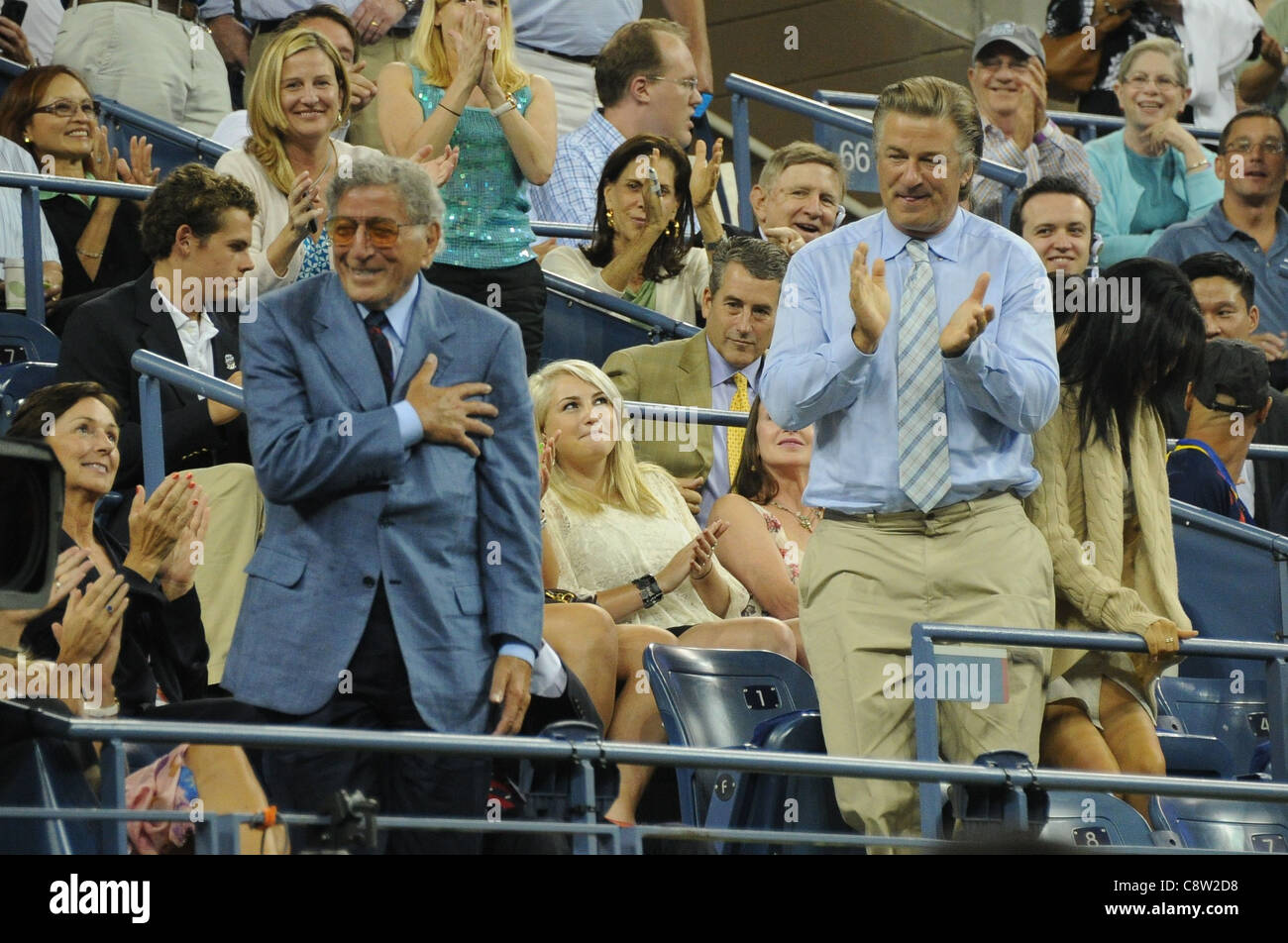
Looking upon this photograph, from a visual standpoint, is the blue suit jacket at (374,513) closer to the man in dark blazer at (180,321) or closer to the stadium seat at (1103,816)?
the stadium seat at (1103,816)

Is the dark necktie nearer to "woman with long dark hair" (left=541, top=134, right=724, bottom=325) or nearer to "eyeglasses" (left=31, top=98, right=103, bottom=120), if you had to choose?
"woman with long dark hair" (left=541, top=134, right=724, bottom=325)

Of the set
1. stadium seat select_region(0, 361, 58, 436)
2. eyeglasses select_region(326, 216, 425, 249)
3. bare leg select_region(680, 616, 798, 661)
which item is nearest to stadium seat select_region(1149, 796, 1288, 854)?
bare leg select_region(680, 616, 798, 661)

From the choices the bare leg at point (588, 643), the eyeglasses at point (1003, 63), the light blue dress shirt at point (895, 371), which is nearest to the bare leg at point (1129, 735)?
the light blue dress shirt at point (895, 371)

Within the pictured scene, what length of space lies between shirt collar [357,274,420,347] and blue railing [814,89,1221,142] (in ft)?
19.3

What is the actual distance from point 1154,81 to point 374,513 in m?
7.03

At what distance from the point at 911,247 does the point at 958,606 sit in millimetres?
850

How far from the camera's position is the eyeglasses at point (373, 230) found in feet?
15.8

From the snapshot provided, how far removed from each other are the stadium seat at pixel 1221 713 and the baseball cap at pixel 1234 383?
109 cm

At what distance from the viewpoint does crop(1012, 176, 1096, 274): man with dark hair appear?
24.7 feet

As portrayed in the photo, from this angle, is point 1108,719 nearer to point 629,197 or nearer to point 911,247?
point 911,247

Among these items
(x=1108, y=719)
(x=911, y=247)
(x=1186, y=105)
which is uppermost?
(x=1186, y=105)

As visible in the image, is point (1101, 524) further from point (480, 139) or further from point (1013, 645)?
point (480, 139)
